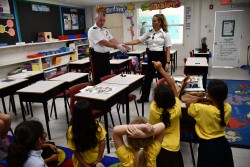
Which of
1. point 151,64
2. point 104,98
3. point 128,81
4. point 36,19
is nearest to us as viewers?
point 104,98

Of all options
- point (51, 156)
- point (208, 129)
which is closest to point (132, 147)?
point (208, 129)

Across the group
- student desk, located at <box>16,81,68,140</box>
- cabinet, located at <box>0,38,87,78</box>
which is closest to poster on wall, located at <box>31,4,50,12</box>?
cabinet, located at <box>0,38,87,78</box>

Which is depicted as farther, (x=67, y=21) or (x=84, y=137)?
(x=67, y=21)

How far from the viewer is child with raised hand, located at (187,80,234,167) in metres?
1.63

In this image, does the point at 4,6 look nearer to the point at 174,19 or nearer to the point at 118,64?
the point at 118,64

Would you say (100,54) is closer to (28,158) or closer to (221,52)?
(28,158)

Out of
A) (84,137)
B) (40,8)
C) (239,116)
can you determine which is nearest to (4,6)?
(40,8)

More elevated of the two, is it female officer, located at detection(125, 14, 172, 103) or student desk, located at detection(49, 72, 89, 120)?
female officer, located at detection(125, 14, 172, 103)

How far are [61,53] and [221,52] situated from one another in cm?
554

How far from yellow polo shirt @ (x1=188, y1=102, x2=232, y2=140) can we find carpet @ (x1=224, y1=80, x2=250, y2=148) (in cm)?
114

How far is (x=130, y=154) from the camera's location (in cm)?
122

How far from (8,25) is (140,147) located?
18.2 feet

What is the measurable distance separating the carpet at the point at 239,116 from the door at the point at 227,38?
2.58 meters

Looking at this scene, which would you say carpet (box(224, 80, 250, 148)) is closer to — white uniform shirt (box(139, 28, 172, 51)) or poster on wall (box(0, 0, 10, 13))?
white uniform shirt (box(139, 28, 172, 51))
